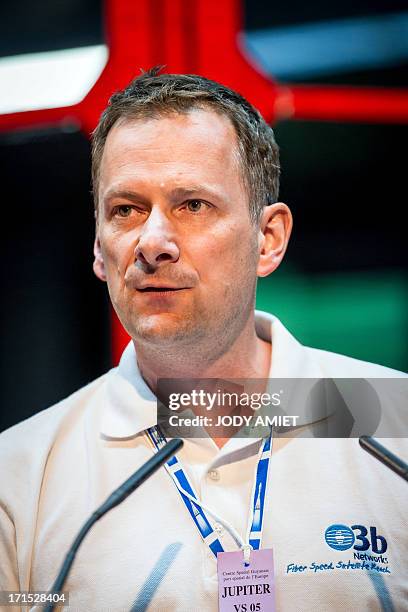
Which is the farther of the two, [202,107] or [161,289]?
[202,107]

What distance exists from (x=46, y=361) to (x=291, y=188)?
708 millimetres

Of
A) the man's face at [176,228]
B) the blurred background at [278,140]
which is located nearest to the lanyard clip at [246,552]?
the man's face at [176,228]

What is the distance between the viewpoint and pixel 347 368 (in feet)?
→ 4.61

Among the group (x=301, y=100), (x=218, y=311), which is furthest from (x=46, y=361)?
(x=301, y=100)

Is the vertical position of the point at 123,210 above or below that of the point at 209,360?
above

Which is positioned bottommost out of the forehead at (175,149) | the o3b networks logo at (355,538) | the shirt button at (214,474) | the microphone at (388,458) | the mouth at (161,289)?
the o3b networks logo at (355,538)

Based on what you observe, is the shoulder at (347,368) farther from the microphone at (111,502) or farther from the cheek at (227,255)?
the microphone at (111,502)

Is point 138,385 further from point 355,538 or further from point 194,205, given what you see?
point 355,538

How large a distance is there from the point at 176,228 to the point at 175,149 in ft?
0.44

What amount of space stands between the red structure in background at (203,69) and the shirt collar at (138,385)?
65cm

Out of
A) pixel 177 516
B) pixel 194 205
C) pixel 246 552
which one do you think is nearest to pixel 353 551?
pixel 246 552

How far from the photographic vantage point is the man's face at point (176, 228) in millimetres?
1143

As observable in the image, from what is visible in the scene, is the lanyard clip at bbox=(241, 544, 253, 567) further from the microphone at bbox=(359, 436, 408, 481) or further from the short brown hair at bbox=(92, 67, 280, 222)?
the short brown hair at bbox=(92, 67, 280, 222)

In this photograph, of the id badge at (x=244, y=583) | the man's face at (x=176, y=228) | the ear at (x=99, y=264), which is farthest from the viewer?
the ear at (x=99, y=264)
